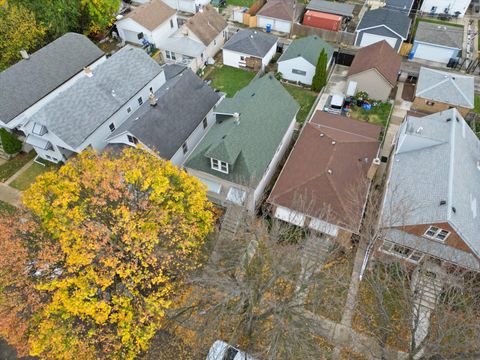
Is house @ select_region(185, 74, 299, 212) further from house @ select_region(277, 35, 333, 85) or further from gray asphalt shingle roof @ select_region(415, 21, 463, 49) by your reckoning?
gray asphalt shingle roof @ select_region(415, 21, 463, 49)

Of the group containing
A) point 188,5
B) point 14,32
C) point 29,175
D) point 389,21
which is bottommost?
point 29,175

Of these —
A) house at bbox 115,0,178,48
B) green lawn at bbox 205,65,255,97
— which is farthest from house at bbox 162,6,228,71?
house at bbox 115,0,178,48

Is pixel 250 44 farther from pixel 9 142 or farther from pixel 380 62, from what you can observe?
pixel 9 142

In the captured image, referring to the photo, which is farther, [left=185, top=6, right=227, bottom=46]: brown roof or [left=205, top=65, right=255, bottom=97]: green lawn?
[left=185, top=6, right=227, bottom=46]: brown roof

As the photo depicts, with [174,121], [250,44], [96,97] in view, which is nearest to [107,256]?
[174,121]

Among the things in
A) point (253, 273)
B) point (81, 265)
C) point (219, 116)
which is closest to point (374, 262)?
point (253, 273)

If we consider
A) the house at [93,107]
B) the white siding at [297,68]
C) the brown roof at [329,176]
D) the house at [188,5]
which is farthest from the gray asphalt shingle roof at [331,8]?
the house at [93,107]
